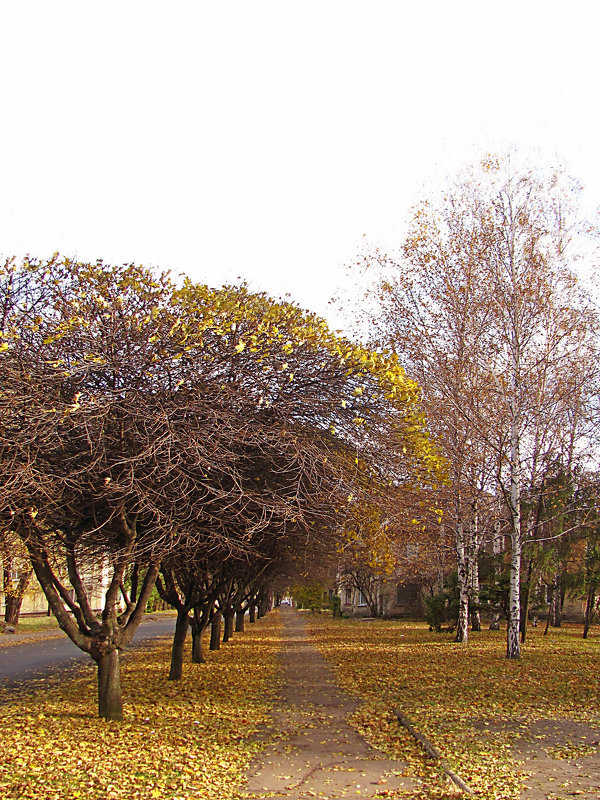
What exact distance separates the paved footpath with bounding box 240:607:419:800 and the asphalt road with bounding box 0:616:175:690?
6778 mm

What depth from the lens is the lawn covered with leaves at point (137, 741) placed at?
643cm

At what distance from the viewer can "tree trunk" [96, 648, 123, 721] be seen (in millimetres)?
9422

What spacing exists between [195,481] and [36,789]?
Result: 356 cm

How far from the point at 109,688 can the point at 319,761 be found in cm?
332

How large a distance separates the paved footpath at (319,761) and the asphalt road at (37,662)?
678 centimetres

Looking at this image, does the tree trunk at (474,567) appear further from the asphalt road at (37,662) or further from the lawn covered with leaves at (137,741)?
the asphalt road at (37,662)

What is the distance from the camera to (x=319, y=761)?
756cm

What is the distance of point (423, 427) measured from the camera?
10.1m

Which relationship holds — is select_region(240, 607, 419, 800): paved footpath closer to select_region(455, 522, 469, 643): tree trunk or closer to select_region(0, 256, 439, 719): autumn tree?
select_region(0, 256, 439, 719): autumn tree

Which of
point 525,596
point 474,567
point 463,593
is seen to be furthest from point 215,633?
point 525,596

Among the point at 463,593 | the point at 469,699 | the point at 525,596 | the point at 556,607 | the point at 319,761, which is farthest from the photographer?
the point at 556,607

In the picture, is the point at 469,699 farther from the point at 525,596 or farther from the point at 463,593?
the point at 525,596

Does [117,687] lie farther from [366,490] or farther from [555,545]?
[555,545]

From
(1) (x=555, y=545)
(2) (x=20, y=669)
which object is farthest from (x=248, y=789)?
(1) (x=555, y=545)
